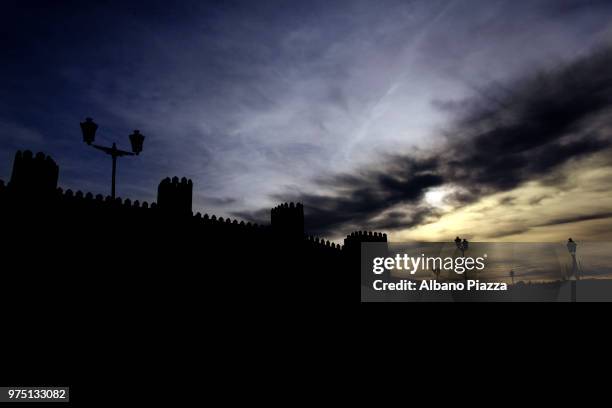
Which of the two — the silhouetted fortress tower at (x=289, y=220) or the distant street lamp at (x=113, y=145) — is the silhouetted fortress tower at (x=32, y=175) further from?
the silhouetted fortress tower at (x=289, y=220)

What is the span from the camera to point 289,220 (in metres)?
17.9

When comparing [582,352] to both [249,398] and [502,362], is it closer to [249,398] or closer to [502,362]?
[502,362]

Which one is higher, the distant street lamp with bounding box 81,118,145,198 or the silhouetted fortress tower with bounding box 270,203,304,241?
the distant street lamp with bounding box 81,118,145,198

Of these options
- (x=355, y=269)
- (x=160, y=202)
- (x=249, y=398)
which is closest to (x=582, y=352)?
(x=249, y=398)

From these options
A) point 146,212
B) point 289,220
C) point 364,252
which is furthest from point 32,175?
point 364,252

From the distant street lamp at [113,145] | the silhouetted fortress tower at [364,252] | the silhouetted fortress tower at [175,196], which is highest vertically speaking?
the distant street lamp at [113,145]

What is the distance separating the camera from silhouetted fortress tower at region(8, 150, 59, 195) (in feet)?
34.1

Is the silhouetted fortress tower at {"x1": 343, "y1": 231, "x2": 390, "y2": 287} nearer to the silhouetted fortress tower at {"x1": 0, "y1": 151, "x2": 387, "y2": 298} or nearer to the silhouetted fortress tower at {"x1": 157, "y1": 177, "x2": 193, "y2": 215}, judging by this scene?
the silhouetted fortress tower at {"x1": 0, "y1": 151, "x2": 387, "y2": 298}

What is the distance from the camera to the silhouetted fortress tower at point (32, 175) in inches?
409

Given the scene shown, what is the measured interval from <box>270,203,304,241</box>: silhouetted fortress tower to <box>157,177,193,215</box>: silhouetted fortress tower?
4448 mm

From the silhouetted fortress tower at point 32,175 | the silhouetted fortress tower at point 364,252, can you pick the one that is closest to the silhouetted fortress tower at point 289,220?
the silhouetted fortress tower at point 364,252

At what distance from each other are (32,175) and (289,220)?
968 cm

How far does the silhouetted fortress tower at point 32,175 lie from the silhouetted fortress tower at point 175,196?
324 centimetres

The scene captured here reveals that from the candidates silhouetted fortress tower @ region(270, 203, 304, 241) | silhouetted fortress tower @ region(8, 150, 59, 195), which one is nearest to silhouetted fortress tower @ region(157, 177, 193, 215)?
silhouetted fortress tower @ region(8, 150, 59, 195)
